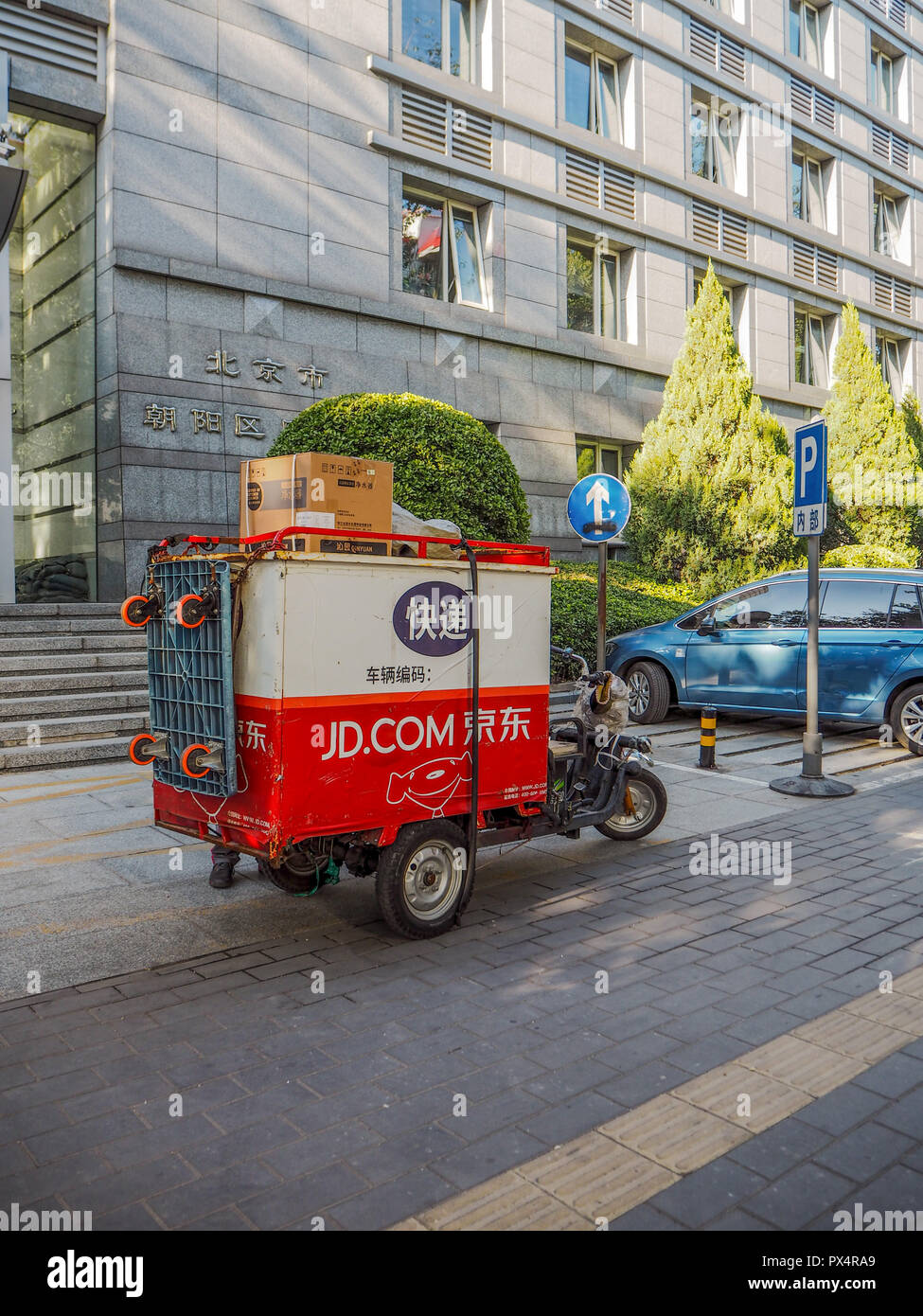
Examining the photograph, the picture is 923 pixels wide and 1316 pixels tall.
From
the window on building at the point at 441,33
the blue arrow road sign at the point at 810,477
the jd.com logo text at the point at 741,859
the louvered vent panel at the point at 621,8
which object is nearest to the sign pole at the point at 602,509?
the blue arrow road sign at the point at 810,477

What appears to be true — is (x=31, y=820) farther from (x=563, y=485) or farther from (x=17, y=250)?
(x=563, y=485)

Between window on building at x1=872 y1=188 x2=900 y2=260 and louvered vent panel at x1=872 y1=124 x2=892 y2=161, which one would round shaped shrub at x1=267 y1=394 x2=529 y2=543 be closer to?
window on building at x1=872 y1=188 x2=900 y2=260

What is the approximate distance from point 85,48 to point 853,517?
722 inches

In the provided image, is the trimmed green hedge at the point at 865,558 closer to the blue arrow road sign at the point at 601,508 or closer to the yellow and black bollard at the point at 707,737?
the yellow and black bollard at the point at 707,737

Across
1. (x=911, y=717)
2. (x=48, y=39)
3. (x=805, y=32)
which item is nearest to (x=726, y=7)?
(x=805, y=32)

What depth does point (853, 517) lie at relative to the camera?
77.0 ft

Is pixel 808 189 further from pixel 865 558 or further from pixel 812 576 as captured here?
pixel 812 576

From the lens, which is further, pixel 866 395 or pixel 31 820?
pixel 866 395

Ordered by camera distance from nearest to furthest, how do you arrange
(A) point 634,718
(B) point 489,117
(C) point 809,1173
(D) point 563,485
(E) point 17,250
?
(C) point 809,1173, (A) point 634,718, (E) point 17,250, (B) point 489,117, (D) point 563,485

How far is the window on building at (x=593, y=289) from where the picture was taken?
63.7 feet

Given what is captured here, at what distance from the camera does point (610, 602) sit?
14781mm

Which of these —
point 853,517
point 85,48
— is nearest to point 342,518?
point 85,48

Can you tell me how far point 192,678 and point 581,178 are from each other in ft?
56.8

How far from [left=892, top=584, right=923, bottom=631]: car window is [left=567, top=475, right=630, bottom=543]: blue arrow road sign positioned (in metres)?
3.37
